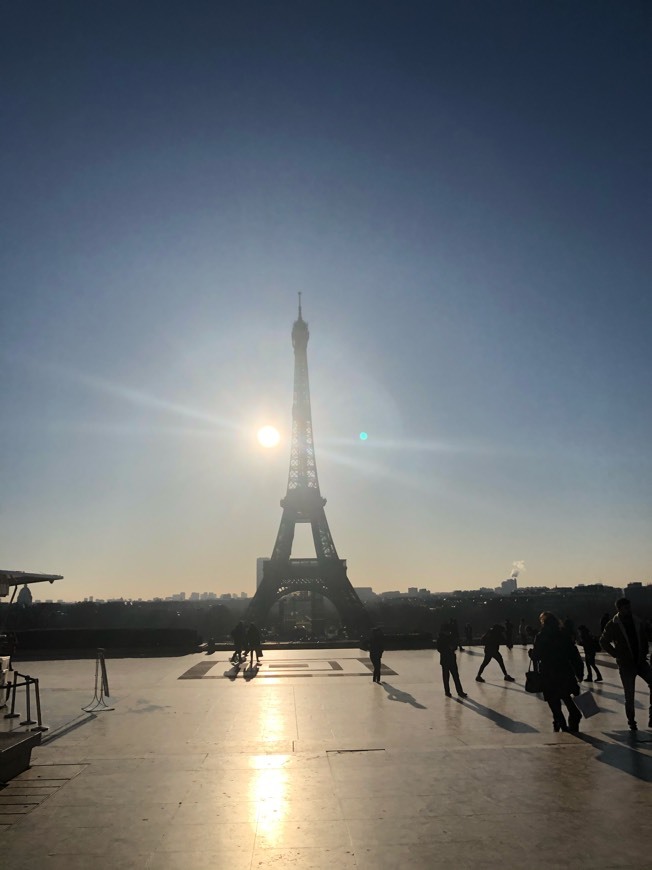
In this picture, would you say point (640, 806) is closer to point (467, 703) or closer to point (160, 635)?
point (467, 703)

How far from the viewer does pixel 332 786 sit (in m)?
7.32

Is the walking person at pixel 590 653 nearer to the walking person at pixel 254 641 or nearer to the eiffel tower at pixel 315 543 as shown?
the walking person at pixel 254 641

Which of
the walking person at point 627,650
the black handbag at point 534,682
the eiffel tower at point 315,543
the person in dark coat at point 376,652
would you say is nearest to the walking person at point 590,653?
the person in dark coat at point 376,652

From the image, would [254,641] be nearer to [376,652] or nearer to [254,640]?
[254,640]

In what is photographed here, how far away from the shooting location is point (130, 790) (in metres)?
7.31

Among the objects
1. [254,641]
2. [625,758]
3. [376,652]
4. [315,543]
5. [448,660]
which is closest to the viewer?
[625,758]

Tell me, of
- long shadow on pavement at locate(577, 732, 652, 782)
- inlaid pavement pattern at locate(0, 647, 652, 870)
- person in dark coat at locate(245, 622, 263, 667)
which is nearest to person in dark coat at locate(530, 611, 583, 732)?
inlaid pavement pattern at locate(0, 647, 652, 870)

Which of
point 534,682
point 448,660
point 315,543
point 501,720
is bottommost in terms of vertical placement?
point 501,720

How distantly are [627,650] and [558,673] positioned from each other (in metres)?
1.12

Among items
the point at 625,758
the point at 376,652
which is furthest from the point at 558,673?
the point at 376,652

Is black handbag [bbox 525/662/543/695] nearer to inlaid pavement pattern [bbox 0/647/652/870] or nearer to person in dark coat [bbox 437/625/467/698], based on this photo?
inlaid pavement pattern [bbox 0/647/652/870]

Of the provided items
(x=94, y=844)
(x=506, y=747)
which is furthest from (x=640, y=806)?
(x=94, y=844)

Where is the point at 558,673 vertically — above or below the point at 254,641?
above

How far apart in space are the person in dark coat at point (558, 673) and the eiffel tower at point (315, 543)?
54.5 meters
